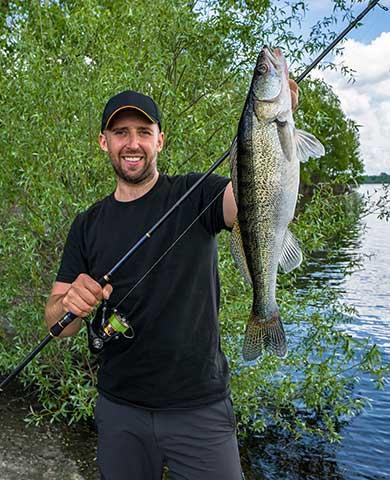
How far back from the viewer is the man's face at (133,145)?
120 inches

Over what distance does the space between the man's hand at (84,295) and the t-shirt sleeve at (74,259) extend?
257mm

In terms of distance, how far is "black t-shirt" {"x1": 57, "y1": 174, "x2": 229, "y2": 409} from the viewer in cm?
292

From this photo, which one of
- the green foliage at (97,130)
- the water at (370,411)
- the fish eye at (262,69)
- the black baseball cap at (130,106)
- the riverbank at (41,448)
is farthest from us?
the water at (370,411)

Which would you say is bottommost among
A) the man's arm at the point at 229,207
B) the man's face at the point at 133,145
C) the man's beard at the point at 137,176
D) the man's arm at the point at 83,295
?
the man's arm at the point at 83,295

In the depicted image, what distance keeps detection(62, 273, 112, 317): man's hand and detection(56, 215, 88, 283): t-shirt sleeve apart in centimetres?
26

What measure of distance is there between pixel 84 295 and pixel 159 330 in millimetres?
417

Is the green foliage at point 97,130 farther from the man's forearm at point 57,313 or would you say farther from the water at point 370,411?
the man's forearm at point 57,313

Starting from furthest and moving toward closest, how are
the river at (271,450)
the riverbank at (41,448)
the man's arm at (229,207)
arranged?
the river at (271,450)
the riverbank at (41,448)
the man's arm at (229,207)

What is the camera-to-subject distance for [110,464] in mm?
3043

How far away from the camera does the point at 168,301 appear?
2.92 meters

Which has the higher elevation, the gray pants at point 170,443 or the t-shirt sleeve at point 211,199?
the t-shirt sleeve at point 211,199

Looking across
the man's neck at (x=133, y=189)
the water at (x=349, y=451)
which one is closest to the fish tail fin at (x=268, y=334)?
the man's neck at (x=133, y=189)

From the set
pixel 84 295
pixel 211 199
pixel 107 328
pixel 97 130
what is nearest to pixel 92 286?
pixel 84 295

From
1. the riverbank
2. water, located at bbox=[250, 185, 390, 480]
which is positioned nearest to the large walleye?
the riverbank
